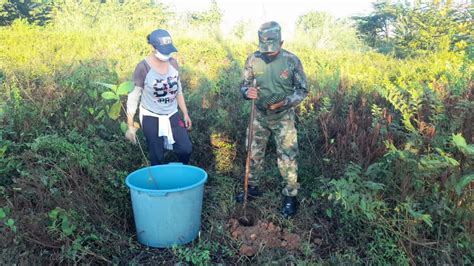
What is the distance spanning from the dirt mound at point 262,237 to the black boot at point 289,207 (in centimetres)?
21

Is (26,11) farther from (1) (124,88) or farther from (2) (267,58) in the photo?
(1) (124,88)

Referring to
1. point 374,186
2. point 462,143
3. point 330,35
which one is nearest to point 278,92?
point 374,186

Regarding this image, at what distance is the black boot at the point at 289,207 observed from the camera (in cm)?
361

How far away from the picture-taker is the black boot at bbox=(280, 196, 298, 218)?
3.61m

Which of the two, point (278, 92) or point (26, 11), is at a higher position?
point (26, 11)

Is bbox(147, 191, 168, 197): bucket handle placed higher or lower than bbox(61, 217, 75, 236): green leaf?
higher

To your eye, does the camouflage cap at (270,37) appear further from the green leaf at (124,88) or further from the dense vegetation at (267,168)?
the green leaf at (124,88)

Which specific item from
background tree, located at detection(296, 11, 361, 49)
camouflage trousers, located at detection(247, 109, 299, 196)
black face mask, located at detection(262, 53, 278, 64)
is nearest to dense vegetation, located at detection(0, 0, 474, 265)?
camouflage trousers, located at detection(247, 109, 299, 196)

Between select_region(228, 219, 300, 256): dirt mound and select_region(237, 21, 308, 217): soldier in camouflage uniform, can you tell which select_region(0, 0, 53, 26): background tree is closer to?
select_region(237, 21, 308, 217): soldier in camouflage uniform

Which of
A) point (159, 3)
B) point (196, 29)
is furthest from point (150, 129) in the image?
point (159, 3)

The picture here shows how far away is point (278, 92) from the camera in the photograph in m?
3.54

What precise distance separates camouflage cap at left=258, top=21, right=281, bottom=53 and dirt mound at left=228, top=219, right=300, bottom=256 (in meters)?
1.55

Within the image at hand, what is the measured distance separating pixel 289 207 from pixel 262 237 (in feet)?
1.57

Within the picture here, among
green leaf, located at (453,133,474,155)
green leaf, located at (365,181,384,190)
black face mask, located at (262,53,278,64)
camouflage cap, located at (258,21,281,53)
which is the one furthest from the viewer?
black face mask, located at (262,53,278,64)
